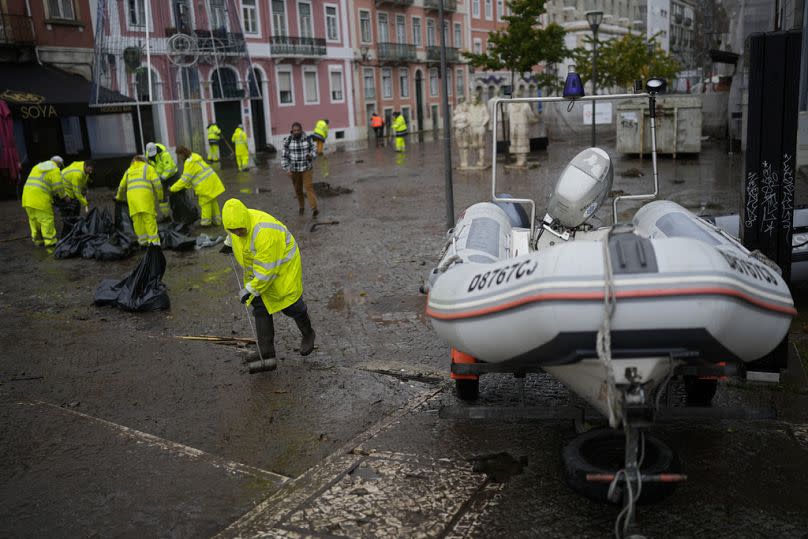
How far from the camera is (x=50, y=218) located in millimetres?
12133

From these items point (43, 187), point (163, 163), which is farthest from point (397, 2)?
point (43, 187)

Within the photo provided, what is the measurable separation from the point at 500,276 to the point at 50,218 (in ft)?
34.6

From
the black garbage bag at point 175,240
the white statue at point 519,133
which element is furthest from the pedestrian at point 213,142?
the black garbage bag at point 175,240

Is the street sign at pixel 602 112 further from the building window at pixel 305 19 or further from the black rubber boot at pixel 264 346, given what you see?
the black rubber boot at pixel 264 346

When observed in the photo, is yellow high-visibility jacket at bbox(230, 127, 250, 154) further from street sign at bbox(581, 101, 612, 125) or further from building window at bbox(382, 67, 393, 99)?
building window at bbox(382, 67, 393, 99)

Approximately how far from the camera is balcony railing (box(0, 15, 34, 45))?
2203cm

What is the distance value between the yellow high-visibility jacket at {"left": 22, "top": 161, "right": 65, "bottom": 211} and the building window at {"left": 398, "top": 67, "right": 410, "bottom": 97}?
3394 centimetres

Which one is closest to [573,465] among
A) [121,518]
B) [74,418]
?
[121,518]

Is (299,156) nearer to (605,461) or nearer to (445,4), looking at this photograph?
(605,461)

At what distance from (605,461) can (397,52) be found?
4149 cm

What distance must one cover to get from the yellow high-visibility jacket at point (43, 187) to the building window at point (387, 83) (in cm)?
3224

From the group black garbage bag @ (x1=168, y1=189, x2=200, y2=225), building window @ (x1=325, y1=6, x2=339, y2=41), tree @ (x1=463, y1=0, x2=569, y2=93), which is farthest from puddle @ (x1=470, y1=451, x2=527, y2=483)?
building window @ (x1=325, y1=6, x2=339, y2=41)

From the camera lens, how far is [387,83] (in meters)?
43.4

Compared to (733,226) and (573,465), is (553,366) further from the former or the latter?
(733,226)
